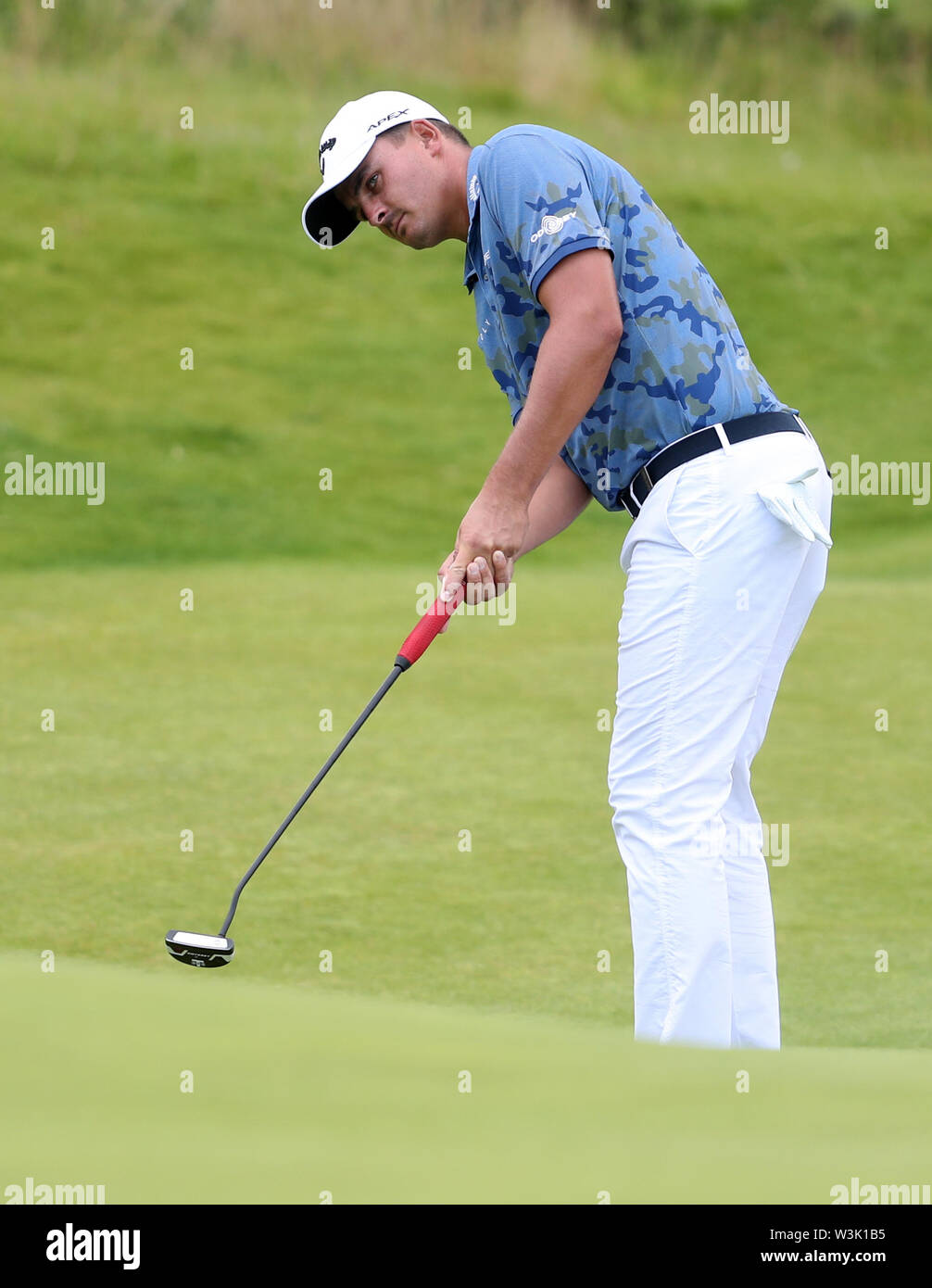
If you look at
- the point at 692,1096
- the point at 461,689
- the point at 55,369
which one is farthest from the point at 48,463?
the point at 692,1096

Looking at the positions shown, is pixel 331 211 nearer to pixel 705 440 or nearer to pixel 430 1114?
pixel 705 440

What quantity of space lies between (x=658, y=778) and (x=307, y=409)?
7246mm

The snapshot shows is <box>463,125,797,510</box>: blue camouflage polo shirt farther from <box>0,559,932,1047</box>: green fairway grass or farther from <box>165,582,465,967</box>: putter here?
<box>0,559,932,1047</box>: green fairway grass

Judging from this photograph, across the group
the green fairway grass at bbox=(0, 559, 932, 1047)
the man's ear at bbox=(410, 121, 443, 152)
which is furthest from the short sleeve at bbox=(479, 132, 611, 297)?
the green fairway grass at bbox=(0, 559, 932, 1047)

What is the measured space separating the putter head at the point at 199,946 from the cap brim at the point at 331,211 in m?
0.90

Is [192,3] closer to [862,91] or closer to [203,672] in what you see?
[862,91]

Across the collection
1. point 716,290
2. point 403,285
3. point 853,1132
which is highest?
point 403,285

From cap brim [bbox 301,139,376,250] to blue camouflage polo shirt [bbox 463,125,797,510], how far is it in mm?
152

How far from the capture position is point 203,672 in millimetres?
5859

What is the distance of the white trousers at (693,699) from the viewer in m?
2.17

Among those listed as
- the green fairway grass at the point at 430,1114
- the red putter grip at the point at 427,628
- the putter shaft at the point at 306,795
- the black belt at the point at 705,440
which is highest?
the black belt at the point at 705,440

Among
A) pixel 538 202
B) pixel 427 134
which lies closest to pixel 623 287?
pixel 538 202

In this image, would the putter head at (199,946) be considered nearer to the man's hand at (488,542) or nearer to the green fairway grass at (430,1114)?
the man's hand at (488,542)

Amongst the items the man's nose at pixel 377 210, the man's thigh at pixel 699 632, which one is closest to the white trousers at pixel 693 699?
the man's thigh at pixel 699 632
